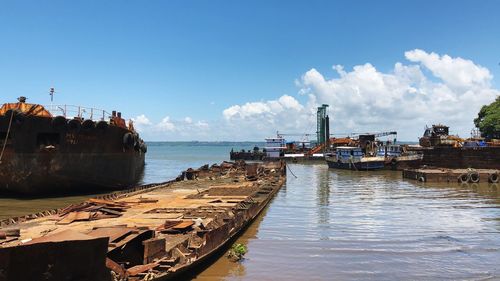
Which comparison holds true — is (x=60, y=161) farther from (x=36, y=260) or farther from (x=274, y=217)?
(x=36, y=260)

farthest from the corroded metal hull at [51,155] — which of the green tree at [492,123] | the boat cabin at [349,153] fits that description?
the green tree at [492,123]

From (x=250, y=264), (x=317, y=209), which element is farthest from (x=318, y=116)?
(x=250, y=264)

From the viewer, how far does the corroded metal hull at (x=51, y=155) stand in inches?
850

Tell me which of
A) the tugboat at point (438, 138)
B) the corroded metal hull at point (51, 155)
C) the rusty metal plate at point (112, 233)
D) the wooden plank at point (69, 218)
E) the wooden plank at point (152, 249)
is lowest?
the wooden plank at point (69, 218)

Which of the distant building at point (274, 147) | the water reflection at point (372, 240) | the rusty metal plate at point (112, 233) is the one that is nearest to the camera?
the rusty metal plate at point (112, 233)

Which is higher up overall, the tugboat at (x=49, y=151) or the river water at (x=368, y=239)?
the tugboat at (x=49, y=151)

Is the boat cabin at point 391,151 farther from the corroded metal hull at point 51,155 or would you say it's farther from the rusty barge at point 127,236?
the corroded metal hull at point 51,155

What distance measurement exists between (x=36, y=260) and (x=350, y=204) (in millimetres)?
18868

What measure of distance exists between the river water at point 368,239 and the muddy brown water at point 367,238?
2 centimetres

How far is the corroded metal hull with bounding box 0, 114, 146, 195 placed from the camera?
21594 millimetres

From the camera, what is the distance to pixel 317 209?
20234mm

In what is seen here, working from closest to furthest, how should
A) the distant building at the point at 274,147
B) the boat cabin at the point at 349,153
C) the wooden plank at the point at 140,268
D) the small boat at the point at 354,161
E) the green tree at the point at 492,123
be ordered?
the wooden plank at the point at 140,268 < the small boat at the point at 354,161 < the boat cabin at the point at 349,153 < the green tree at the point at 492,123 < the distant building at the point at 274,147

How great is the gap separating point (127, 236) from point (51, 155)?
15975 mm

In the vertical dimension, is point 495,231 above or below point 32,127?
below
